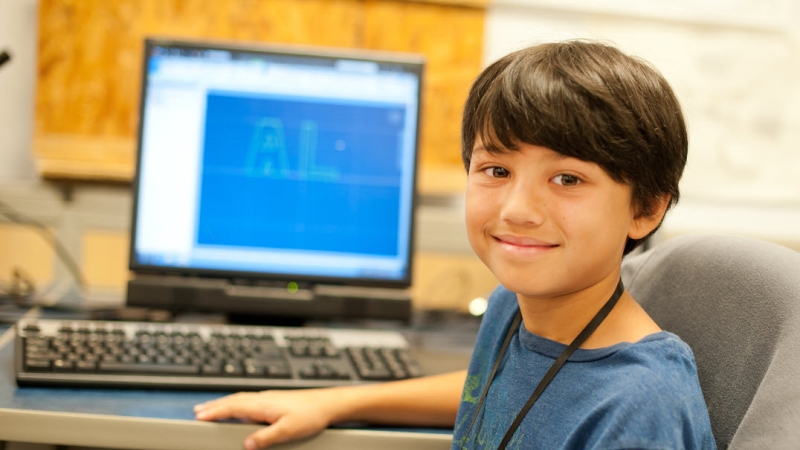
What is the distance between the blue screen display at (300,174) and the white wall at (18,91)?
0.77 meters

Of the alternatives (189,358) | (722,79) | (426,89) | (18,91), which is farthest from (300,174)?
(722,79)

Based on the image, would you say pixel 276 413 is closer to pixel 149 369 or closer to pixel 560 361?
pixel 149 369

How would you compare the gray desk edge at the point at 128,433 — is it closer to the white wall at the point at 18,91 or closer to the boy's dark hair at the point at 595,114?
the boy's dark hair at the point at 595,114

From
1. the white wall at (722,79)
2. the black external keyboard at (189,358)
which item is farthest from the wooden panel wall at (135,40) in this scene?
the black external keyboard at (189,358)

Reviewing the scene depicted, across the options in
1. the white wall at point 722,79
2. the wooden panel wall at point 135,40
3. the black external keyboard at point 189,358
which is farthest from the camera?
the white wall at point 722,79

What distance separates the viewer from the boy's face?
0.77 m

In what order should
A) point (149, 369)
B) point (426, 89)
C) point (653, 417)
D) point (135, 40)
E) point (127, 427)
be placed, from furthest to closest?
point (426, 89) → point (135, 40) → point (149, 369) → point (127, 427) → point (653, 417)

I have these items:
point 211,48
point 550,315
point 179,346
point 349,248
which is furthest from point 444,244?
point 550,315

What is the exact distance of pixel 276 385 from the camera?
103cm

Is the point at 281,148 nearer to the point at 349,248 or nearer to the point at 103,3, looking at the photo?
the point at 349,248

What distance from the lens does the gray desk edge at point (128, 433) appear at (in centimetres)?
90

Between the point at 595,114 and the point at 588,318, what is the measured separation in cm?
22

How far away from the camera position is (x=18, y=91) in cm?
186

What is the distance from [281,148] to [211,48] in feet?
0.68
